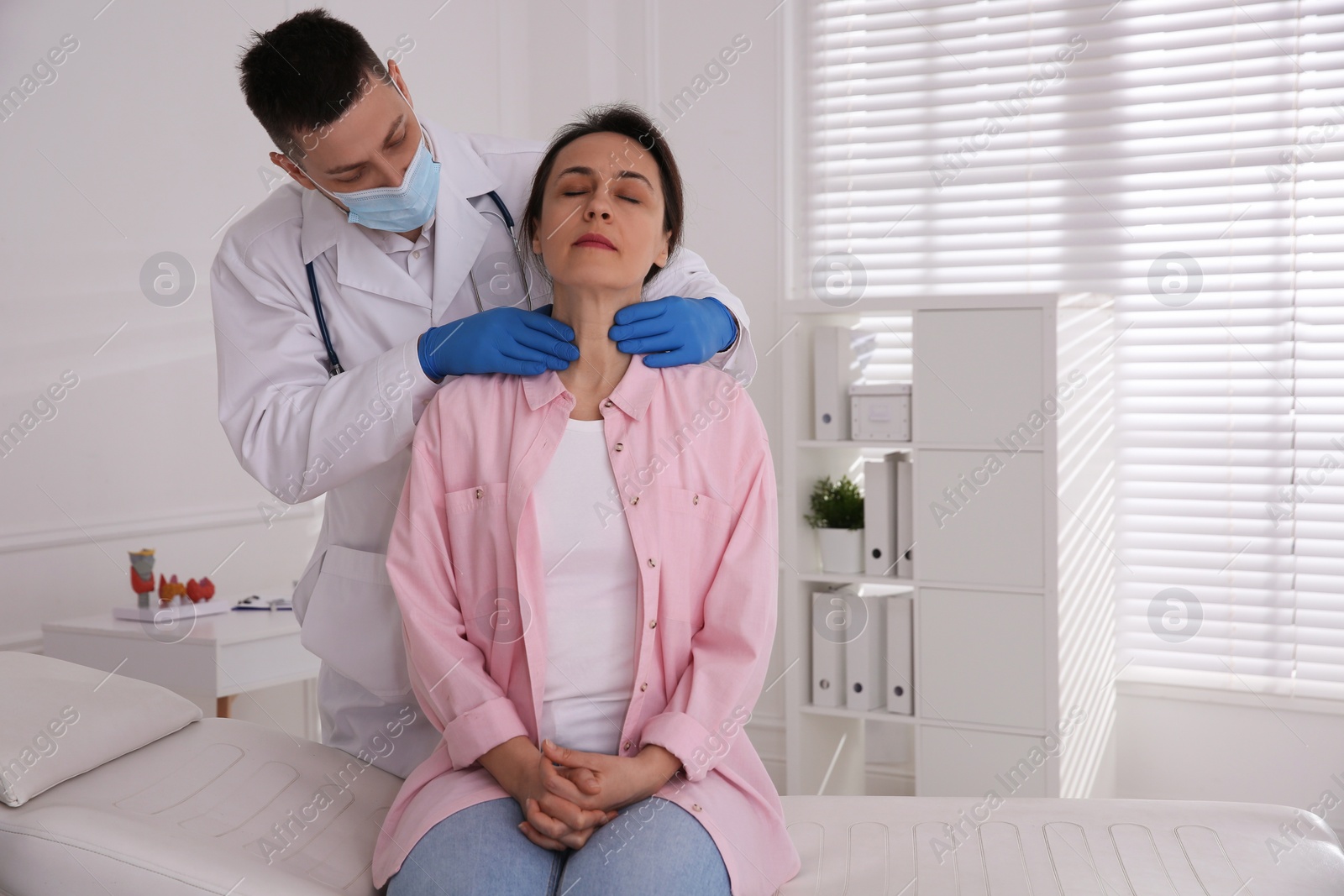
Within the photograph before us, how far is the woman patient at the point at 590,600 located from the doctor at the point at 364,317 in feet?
0.23

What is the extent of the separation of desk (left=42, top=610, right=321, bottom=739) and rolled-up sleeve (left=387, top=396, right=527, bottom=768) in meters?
0.90

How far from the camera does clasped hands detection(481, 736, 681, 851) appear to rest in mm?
1245

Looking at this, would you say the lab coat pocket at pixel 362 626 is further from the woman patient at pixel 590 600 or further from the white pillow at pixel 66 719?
A: the white pillow at pixel 66 719

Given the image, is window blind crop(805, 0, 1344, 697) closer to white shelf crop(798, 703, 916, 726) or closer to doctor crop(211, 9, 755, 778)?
white shelf crop(798, 703, 916, 726)

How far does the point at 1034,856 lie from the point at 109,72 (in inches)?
98.2

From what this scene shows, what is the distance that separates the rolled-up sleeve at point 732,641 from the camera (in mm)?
1333

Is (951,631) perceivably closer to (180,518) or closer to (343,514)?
(343,514)

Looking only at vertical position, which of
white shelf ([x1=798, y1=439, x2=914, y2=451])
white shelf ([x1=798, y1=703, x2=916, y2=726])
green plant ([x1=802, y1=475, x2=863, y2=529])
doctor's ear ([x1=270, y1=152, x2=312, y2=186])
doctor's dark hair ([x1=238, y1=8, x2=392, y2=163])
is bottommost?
white shelf ([x1=798, y1=703, x2=916, y2=726])

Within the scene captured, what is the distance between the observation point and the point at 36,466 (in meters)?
2.36

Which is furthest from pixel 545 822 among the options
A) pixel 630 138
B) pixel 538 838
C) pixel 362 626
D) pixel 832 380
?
pixel 832 380

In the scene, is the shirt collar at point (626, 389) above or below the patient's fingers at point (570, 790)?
above

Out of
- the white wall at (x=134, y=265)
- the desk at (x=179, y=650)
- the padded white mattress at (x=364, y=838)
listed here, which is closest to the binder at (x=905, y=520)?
the white wall at (x=134, y=265)

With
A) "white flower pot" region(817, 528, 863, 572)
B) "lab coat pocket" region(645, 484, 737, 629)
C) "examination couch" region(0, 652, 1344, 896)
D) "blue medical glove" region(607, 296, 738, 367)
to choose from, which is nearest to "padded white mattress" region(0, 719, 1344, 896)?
"examination couch" region(0, 652, 1344, 896)

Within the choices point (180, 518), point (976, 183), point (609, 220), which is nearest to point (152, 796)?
point (609, 220)
